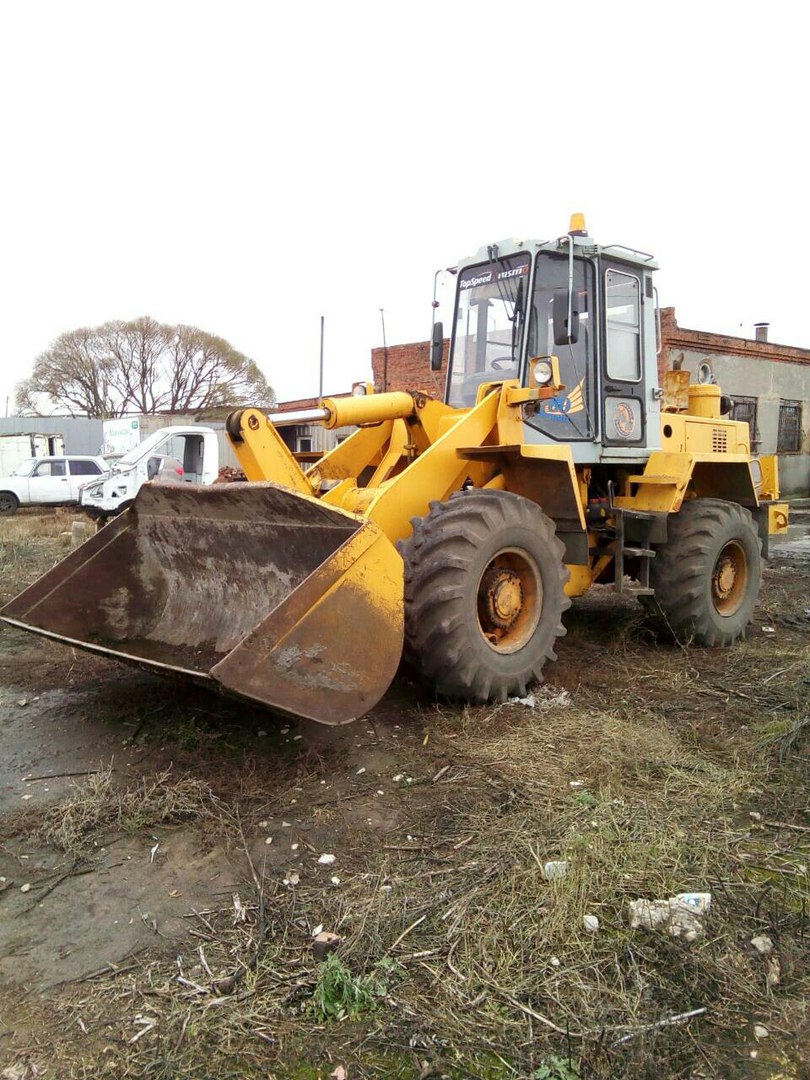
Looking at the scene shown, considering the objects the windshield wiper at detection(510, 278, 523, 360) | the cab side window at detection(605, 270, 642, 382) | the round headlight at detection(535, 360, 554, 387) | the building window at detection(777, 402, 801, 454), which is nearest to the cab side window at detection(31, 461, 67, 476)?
the windshield wiper at detection(510, 278, 523, 360)

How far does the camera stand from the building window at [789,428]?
23.3m

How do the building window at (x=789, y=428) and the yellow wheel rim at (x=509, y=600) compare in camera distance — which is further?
the building window at (x=789, y=428)

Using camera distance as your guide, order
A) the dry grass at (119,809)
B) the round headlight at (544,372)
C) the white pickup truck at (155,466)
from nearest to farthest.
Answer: the dry grass at (119,809) < the round headlight at (544,372) < the white pickup truck at (155,466)

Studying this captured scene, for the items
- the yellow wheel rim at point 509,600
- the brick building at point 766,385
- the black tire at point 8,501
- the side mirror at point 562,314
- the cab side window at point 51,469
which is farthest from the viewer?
the cab side window at point 51,469

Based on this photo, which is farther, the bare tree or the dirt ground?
the bare tree

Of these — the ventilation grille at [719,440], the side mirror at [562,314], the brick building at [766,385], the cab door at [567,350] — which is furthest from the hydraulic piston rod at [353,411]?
the brick building at [766,385]

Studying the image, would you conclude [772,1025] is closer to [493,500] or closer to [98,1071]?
[98,1071]

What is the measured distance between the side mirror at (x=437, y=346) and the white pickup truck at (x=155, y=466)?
9.41 metres

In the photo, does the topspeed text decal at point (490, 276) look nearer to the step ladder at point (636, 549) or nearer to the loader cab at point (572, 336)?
the loader cab at point (572, 336)

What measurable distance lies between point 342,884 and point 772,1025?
1.51m

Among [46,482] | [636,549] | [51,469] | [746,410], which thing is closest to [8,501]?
[46,482]

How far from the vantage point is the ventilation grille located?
7188 millimetres

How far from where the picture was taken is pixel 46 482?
22.0 m

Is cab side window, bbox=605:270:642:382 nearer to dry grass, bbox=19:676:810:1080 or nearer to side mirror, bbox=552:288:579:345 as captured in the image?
side mirror, bbox=552:288:579:345
